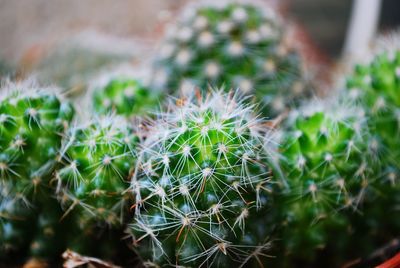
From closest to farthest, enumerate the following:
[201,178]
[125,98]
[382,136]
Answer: [201,178]
[382,136]
[125,98]

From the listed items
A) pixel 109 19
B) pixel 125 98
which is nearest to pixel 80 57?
pixel 109 19

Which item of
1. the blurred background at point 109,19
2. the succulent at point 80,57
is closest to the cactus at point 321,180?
the succulent at point 80,57

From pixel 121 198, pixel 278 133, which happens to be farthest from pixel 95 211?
pixel 278 133

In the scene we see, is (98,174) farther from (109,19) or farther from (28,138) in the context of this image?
(109,19)

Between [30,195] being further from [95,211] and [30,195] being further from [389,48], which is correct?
[389,48]

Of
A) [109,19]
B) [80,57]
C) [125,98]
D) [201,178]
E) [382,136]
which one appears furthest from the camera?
[109,19]
